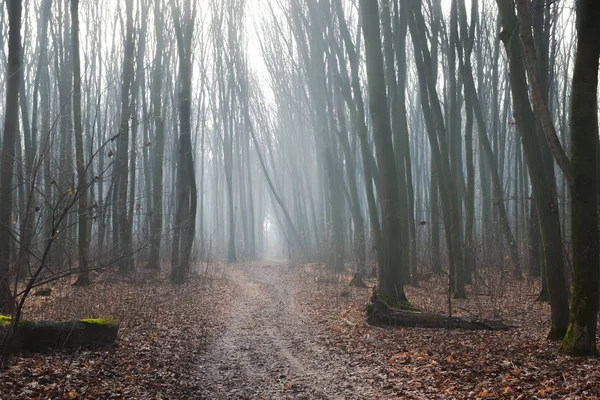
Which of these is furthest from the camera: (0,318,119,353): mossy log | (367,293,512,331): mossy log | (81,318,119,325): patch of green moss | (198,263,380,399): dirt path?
(367,293,512,331): mossy log

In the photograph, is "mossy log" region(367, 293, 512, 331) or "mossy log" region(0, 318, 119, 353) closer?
"mossy log" region(0, 318, 119, 353)

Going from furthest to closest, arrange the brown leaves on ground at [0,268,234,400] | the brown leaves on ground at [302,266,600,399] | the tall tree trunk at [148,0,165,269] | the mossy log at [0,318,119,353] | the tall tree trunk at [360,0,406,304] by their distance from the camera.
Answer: the tall tree trunk at [148,0,165,269]
the tall tree trunk at [360,0,406,304]
the mossy log at [0,318,119,353]
the brown leaves on ground at [0,268,234,400]
the brown leaves on ground at [302,266,600,399]

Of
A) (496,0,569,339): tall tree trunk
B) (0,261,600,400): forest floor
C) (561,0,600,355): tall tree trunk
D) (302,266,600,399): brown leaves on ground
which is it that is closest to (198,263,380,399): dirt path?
(0,261,600,400): forest floor

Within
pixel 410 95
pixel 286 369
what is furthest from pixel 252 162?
pixel 286 369

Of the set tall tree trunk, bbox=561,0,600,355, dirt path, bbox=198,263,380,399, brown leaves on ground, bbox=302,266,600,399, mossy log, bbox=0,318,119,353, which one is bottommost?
dirt path, bbox=198,263,380,399

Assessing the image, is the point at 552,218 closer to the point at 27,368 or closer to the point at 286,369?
the point at 286,369

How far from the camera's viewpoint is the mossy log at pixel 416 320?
8047 millimetres

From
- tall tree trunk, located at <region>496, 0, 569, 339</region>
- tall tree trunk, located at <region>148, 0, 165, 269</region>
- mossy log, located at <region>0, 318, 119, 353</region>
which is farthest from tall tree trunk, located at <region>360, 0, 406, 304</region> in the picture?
tall tree trunk, located at <region>148, 0, 165, 269</region>

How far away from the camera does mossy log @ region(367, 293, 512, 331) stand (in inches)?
317

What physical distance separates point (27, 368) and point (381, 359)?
4117 mm

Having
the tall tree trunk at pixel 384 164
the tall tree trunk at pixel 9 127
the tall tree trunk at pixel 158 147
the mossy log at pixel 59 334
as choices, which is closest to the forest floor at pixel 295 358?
the mossy log at pixel 59 334

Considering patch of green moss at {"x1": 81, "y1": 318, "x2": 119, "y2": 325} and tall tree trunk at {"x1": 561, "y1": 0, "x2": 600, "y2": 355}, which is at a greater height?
tall tree trunk at {"x1": 561, "y1": 0, "x2": 600, "y2": 355}

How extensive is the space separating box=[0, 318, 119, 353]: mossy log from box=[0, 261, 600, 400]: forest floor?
0.19 metres

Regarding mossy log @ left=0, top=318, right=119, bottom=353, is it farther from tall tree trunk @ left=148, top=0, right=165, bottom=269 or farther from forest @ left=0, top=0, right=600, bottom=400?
tall tree trunk @ left=148, top=0, right=165, bottom=269
